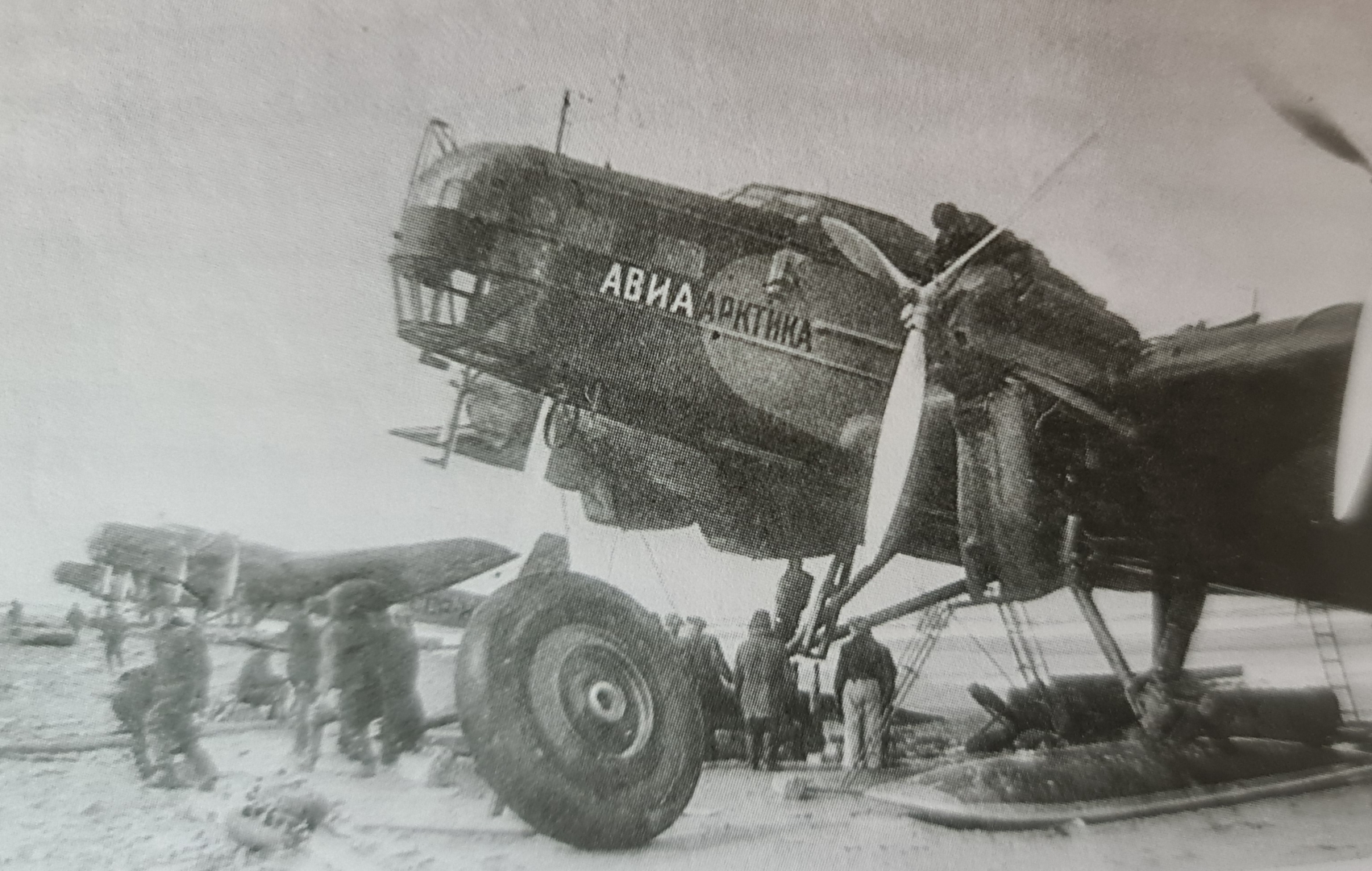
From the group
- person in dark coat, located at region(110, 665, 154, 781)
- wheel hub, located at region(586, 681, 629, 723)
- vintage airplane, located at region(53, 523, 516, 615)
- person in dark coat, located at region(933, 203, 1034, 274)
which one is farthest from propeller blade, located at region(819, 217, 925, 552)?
person in dark coat, located at region(110, 665, 154, 781)

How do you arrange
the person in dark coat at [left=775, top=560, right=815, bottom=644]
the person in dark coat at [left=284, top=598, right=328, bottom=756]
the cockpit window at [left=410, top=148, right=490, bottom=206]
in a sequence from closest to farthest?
1. the person in dark coat at [left=284, top=598, right=328, bottom=756]
2. the cockpit window at [left=410, top=148, right=490, bottom=206]
3. the person in dark coat at [left=775, top=560, right=815, bottom=644]

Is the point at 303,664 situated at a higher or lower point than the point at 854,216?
lower

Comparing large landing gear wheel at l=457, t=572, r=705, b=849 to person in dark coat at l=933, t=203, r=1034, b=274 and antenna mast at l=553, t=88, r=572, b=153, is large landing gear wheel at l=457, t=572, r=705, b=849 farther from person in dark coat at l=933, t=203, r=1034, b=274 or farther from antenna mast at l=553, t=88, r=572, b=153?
person in dark coat at l=933, t=203, r=1034, b=274

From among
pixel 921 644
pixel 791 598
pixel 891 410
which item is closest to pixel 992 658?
pixel 921 644

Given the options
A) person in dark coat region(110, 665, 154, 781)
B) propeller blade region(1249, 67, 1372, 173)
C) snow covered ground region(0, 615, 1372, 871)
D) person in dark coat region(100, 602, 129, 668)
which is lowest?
snow covered ground region(0, 615, 1372, 871)

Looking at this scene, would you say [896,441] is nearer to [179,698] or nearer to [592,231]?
[592,231]
